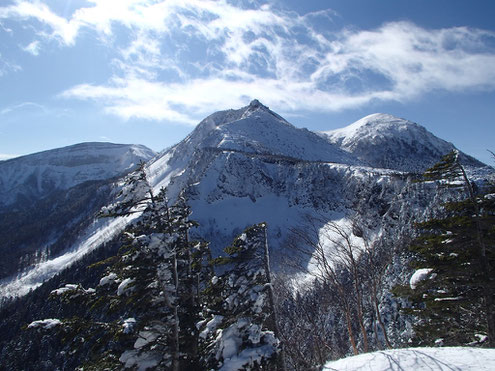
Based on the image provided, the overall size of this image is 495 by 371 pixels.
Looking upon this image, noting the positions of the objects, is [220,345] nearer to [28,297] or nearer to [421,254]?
[421,254]

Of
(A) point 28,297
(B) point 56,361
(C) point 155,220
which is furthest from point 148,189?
(A) point 28,297

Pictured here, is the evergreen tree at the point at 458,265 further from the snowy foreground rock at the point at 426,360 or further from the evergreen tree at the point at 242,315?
the evergreen tree at the point at 242,315

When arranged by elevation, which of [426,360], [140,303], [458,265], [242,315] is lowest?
[426,360]

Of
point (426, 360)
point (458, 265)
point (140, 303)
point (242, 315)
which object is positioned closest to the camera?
point (426, 360)

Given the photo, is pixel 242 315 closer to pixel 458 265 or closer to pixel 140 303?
pixel 140 303

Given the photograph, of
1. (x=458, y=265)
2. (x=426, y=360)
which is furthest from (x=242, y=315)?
(x=458, y=265)

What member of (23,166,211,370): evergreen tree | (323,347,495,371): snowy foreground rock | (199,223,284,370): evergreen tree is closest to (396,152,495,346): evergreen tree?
(323,347,495,371): snowy foreground rock

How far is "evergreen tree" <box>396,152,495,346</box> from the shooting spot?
32.0ft

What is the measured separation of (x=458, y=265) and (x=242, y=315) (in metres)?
7.46

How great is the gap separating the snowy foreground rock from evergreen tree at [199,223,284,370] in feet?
8.19

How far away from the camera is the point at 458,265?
997cm

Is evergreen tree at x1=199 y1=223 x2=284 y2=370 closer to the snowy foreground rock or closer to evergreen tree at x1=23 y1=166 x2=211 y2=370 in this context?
evergreen tree at x1=23 y1=166 x2=211 y2=370

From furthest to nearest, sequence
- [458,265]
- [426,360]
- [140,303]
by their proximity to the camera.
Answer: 1. [458,265]
2. [140,303]
3. [426,360]

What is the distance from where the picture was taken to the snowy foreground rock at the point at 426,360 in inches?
299
